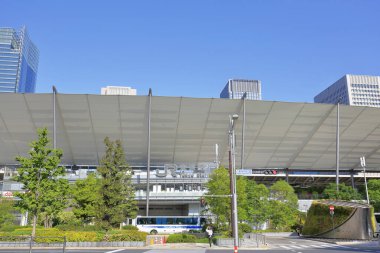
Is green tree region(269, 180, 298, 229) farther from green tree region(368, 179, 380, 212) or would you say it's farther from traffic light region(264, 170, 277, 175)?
green tree region(368, 179, 380, 212)

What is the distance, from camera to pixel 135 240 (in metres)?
28.1

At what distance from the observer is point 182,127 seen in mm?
50062

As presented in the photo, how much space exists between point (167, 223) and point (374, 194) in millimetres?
37980

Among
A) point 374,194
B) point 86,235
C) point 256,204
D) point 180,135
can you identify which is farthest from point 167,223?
point 374,194

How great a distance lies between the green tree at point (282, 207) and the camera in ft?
160

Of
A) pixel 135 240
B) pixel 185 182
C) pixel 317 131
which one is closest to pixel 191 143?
pixel 185 182

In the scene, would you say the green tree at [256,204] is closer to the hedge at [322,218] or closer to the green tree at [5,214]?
the hedge at [322,218]

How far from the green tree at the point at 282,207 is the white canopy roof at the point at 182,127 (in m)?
7.43

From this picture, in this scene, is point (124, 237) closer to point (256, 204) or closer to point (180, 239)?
point (180, 239)

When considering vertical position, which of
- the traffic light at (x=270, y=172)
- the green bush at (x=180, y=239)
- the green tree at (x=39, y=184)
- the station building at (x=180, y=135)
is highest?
the station building at (x=180, y=135)

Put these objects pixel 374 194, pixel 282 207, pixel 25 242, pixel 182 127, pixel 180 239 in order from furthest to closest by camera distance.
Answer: pixel 374 194 → pixel 182 127 → pixel 282 207 → pixel 180 239 → pixel 25 242

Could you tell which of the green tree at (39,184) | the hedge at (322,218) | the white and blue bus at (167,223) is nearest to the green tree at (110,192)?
the green tree at (39,184)

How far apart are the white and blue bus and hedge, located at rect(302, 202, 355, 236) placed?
47.4 feet

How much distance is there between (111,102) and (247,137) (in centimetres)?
2141
